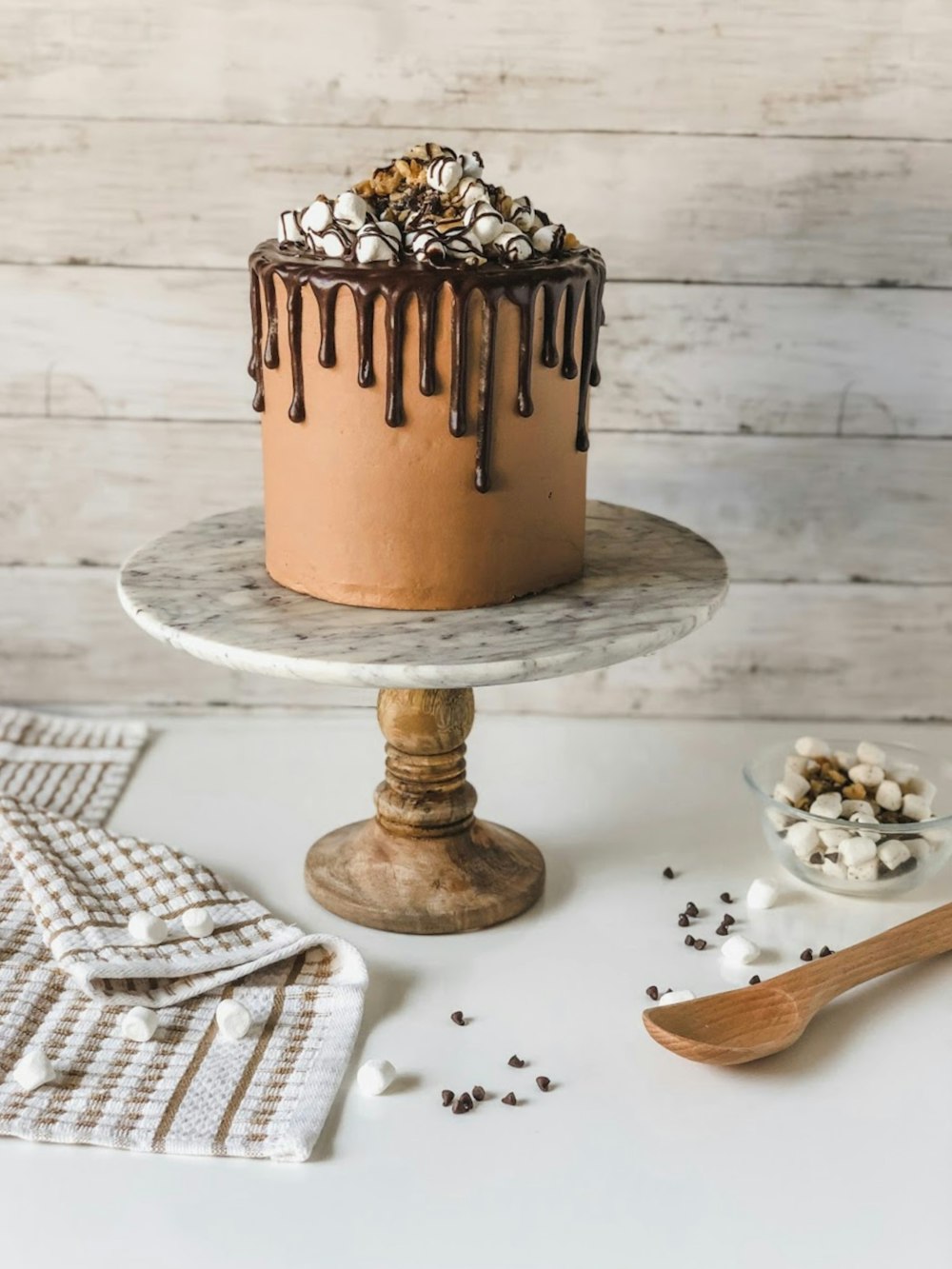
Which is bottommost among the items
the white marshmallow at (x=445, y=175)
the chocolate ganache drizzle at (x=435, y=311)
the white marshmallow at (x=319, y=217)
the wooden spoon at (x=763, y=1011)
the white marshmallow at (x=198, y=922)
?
the white marshmallow at (x=198, y=922)

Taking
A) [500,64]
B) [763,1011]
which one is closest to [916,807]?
[763,1011]

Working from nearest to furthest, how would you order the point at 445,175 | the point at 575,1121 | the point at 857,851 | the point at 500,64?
the point at 575,1121, the point at 445,175, the point at 857,851, the point at 500,64

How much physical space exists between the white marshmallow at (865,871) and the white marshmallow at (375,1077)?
0.40m

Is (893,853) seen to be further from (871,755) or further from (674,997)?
(674,997)

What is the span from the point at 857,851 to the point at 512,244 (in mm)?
508

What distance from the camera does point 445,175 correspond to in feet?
3.19

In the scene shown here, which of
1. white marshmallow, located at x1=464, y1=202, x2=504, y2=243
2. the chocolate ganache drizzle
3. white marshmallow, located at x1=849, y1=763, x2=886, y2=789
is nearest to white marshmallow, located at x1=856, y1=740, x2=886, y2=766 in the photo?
white marshmallow, located at x1=849, y1=763, x2=886, y2=789

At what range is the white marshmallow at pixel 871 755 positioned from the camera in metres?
1.18

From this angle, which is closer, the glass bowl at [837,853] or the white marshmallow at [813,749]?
the glass bowl at [837,853]

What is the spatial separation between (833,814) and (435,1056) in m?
0.37

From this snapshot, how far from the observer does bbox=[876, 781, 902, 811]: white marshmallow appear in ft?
3.71

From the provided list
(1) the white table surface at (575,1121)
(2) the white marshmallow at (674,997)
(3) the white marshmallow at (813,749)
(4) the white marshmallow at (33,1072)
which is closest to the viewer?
(1) the white table surface at (575,1121)

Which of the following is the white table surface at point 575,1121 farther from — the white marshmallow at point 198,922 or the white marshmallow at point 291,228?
the white marshmallow at point 291,228

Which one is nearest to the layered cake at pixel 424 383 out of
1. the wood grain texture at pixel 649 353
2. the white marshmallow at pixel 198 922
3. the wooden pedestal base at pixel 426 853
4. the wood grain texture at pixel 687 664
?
the wooden pedestal base at pixel 426 853
